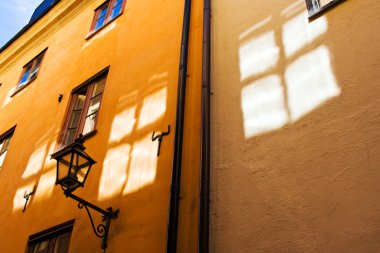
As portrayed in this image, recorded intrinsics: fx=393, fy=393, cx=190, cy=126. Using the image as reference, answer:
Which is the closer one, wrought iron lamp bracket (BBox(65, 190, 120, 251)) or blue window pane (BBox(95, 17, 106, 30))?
wrought iron lamp bracket (BBox(65, 190, 120, 251))

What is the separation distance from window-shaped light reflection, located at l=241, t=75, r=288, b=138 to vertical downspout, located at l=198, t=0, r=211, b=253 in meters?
0.45

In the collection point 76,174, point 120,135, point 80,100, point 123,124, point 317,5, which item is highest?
point 80,100

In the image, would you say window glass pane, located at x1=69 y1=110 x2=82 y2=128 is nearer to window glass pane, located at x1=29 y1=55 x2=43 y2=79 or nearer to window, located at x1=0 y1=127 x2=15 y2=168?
window, located at x1=0 y1=127 x2=15 y2=168

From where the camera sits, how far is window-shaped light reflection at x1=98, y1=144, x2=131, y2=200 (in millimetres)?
5078

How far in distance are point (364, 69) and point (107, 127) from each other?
12.2 ft

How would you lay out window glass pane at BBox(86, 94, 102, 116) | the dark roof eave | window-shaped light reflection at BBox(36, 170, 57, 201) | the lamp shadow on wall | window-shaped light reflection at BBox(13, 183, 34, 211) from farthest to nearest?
the dark roof eave → window glass pane at BBox(86, 94, 102, 116) → window-shaped light reflection at BBox(13, 183, 34, 211) → window-shaped light reflection at BBox(36, 170, 57, 201) → the lamp shadow on wall

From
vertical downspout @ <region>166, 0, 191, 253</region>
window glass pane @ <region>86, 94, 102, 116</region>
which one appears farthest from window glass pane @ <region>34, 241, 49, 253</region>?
vertical downspout @ <region>166, 0, 191, 253</region>

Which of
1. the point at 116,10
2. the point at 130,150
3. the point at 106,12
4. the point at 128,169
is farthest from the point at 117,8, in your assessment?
the point at 128,169

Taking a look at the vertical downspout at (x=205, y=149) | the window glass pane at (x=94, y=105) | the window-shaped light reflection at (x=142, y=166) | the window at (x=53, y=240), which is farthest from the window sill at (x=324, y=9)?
the window at (x=53, y=240)

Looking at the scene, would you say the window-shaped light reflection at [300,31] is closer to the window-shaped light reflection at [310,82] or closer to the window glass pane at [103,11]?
the window-shaped light reflection at [310,82]

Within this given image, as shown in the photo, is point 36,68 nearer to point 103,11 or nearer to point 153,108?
point 103,11

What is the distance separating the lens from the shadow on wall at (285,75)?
12.8 feet

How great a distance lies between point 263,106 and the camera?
4.23m

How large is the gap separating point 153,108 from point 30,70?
6.76m
